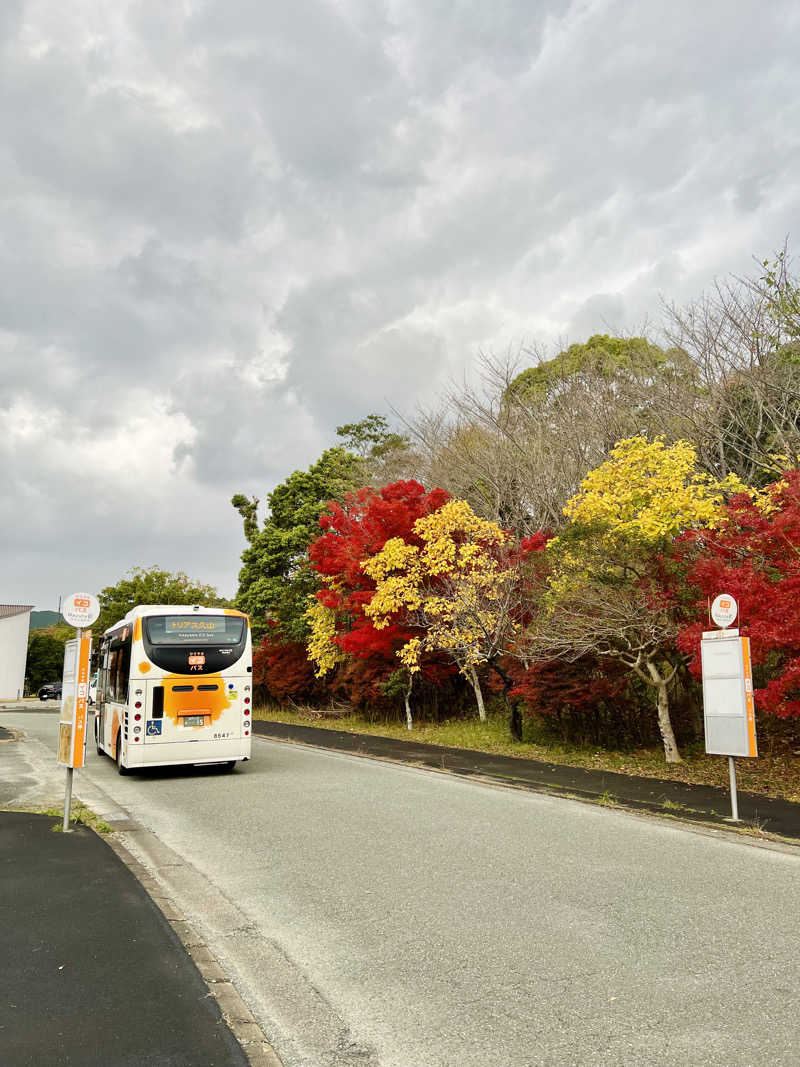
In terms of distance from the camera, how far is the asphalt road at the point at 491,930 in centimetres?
378

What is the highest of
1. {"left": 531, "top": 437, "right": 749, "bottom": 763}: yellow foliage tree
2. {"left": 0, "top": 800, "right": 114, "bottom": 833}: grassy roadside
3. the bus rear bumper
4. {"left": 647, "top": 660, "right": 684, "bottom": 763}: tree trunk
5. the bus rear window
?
{"left": 531, "top": 437, "right": 749, "bottom": 763}: yellow foliage tree

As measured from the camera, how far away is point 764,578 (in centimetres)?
1112

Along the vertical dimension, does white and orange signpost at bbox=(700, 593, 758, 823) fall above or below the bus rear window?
below

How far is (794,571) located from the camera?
34.3ft

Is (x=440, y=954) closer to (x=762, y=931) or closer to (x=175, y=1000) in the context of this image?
(x=175, y=1000)

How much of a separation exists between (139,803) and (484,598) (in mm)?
10093

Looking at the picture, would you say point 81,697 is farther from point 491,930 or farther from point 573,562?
point 573,562

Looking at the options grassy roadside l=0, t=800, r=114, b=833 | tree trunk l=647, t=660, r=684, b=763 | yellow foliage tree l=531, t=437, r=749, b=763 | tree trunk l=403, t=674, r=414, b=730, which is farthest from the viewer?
tree trunk l=403, t=674, r=414, b=730

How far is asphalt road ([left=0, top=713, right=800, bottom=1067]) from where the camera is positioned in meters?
3.78

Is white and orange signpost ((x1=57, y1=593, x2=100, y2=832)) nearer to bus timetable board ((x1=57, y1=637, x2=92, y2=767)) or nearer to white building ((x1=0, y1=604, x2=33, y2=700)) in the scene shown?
bus timetable board ((x1=57, y1=637, x2=92, y2=767))

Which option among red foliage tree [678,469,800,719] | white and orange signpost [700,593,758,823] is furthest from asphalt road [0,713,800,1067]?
red foliage tree [678,469,800,719]

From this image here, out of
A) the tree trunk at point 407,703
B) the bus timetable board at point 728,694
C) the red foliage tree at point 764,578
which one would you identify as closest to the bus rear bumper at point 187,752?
the red foliage tree at point 764,578

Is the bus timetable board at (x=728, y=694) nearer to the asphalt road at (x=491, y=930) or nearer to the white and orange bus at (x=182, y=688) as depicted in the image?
the asphalt road at (x=491, y=930)

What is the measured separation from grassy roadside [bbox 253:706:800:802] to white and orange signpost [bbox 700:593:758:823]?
2.24m
